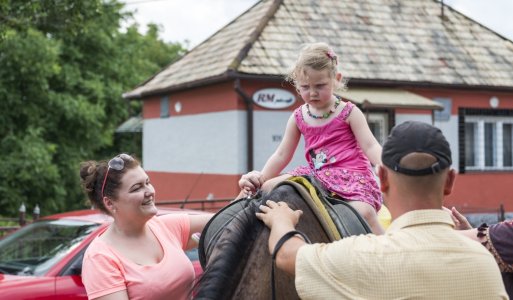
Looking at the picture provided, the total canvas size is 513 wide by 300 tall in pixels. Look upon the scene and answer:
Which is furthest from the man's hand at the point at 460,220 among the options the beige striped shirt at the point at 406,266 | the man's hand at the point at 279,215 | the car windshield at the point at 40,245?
the car windshield at the point at 40,245

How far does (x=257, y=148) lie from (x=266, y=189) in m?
10.9

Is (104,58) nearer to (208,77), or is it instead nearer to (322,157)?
(208,77)

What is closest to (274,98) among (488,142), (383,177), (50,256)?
(488,142)

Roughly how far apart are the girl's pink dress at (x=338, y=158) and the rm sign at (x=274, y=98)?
10.3 metres

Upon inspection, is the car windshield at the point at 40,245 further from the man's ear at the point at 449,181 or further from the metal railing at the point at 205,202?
the man's ear at the point at 449,181

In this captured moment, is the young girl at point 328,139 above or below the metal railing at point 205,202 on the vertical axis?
above

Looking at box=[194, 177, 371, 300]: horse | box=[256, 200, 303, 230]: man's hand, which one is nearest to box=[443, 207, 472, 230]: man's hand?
box=[194, 177, 371, 300]: horse

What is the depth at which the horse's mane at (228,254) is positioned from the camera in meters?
2.23

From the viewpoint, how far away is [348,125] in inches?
127

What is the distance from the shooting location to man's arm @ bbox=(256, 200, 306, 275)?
83.4 inches

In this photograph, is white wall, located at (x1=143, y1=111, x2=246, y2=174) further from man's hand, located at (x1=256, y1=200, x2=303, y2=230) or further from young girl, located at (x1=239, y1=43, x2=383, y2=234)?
man's hand, located at (x1=256, y1=200, x2=303, y2=230)

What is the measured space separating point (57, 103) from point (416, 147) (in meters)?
20.6

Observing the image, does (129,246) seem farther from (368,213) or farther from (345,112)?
(345,112)

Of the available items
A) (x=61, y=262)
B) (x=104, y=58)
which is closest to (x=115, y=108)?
(x=104, y=58)
